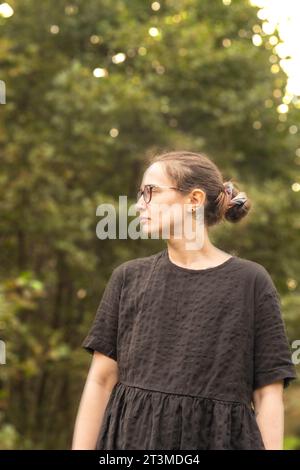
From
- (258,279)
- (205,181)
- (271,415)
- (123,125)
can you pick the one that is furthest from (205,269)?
(123,125)

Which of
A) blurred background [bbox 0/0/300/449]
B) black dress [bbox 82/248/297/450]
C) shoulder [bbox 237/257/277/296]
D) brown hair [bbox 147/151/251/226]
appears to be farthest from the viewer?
blurred background [bbox 0/0/300/449]

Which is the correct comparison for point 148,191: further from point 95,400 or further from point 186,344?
point 95,400

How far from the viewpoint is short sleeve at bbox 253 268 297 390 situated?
5.95 ft

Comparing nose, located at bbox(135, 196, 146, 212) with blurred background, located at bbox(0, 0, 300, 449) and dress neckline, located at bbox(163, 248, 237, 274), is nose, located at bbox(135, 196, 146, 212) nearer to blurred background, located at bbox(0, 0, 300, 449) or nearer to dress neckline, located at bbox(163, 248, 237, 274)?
dress neckline, located at bbox(163, 248, 237, 274)

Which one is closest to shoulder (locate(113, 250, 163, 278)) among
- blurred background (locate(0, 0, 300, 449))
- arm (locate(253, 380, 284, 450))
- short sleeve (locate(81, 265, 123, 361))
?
short sleeve (locate(81, 265, 123, 361))

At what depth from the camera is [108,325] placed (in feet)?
6.44

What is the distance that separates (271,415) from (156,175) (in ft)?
2.25

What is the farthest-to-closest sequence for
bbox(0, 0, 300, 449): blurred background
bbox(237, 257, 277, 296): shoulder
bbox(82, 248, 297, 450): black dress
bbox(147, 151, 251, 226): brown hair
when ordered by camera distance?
bbox(0, 0, 300, 449): blurred background → bbox(147, 151, 251, 226): brown hair → bbox(237, 257, 277, 296): shoulder → bbox(82, 248, 297, 450): black dress

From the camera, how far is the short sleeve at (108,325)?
194 cm

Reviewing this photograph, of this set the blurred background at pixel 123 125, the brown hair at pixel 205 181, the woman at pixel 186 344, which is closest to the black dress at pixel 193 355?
the woman at pixel 186 344

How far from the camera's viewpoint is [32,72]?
8148 millimetres

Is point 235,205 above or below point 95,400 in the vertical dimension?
above

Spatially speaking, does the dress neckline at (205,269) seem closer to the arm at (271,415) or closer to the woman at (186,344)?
the woman at (186,344)
